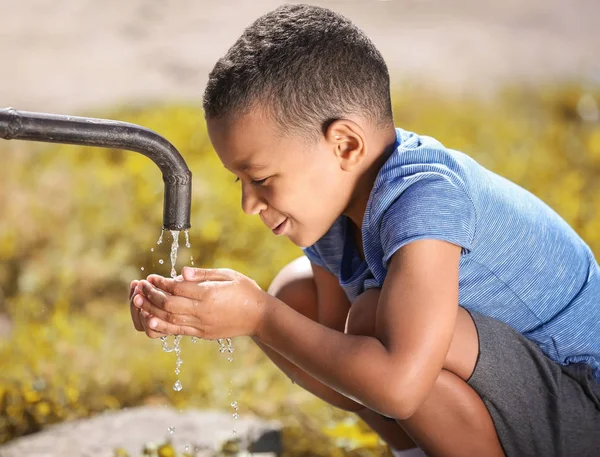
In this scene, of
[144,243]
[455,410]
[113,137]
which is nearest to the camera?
[113,137]

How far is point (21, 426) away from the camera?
2178mm

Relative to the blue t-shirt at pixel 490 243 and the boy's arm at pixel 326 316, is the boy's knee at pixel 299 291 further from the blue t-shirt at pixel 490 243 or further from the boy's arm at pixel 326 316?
the blue t-shirt at pixel 490 243

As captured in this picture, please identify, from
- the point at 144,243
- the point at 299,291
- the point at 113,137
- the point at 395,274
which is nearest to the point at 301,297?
the point at 299,291

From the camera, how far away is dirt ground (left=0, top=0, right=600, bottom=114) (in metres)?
3.67

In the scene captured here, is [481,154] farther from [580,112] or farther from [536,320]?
[536,320]

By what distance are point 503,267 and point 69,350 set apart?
150cm

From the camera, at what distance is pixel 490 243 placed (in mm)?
1490

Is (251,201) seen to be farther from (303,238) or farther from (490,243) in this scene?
(490,243)

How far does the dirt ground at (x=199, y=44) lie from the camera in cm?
367

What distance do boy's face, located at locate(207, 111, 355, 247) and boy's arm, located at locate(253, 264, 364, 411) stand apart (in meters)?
0.28

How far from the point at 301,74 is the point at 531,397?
71 cm

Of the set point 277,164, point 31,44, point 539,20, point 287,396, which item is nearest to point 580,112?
point 539,20

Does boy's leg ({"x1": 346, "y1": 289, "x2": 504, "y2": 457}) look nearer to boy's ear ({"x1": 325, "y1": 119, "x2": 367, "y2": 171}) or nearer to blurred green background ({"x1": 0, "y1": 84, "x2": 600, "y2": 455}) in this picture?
boy's ear ({"x1": 325, "y1": 119, "x2": 367, "y2": 171})

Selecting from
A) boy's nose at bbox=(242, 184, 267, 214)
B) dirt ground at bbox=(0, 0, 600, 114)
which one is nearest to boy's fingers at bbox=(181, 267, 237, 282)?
boy's nose at bbox=(242, 184, 267, 214)
